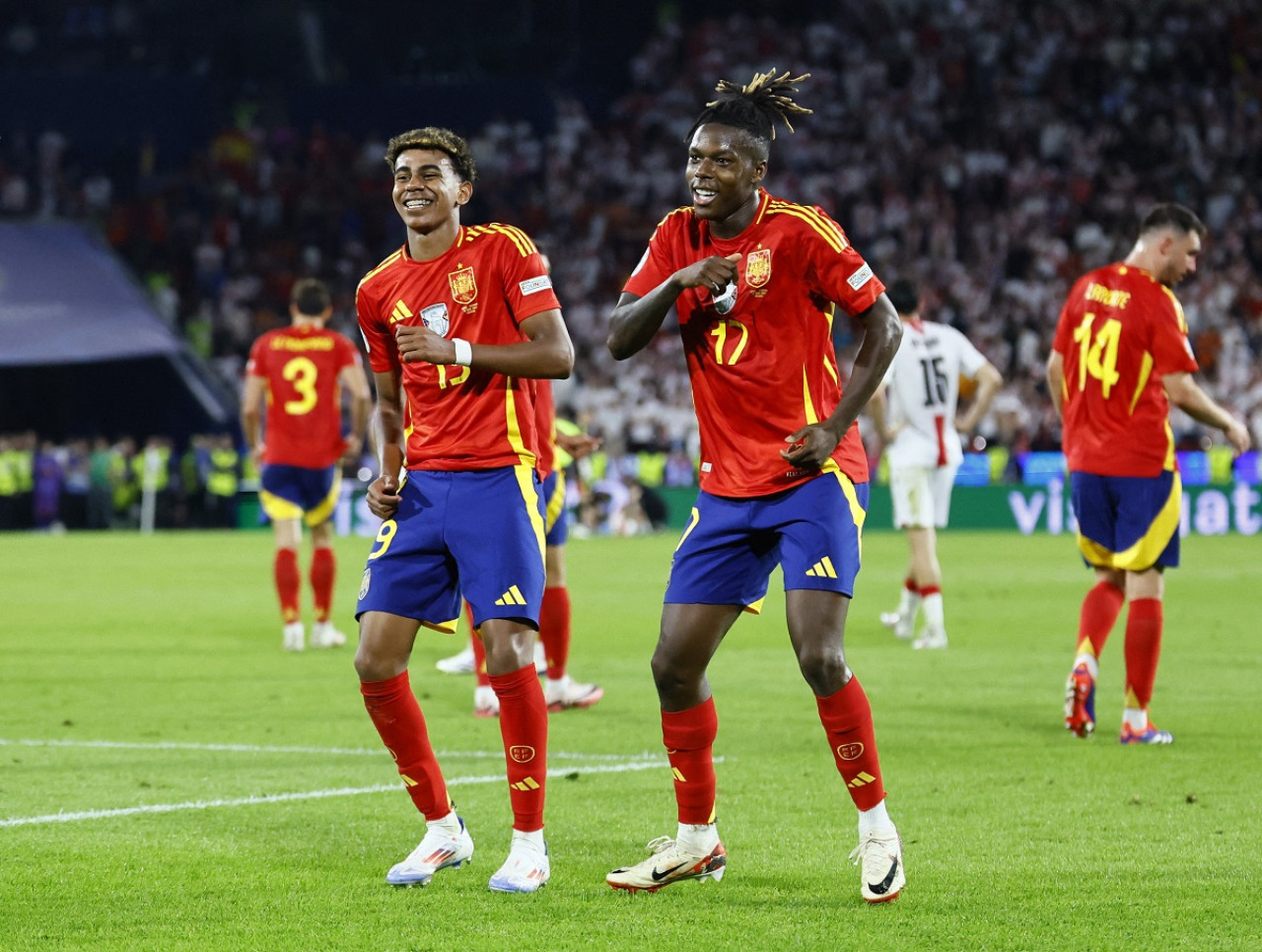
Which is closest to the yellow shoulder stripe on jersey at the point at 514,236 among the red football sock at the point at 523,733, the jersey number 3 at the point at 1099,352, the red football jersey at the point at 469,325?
the red football jersey at the point at 469,325

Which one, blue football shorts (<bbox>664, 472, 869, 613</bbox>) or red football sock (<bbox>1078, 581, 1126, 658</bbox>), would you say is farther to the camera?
red football sock (<bbox>1078, 581, 1126, 658</bbox>)

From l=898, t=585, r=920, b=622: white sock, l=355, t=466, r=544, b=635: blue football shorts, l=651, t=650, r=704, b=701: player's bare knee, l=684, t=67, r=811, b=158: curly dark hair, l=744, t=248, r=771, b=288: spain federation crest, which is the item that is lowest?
l=898, t=585, r=920, b=622: white sock

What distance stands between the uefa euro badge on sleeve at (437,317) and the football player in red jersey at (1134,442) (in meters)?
3.88

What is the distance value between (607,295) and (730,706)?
24488 mm

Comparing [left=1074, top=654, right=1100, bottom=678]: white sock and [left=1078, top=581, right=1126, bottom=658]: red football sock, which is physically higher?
[left=1078, top=581, right=1126, bottom=658]: red football sock

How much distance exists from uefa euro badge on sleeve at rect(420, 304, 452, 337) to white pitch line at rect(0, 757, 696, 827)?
2129mm

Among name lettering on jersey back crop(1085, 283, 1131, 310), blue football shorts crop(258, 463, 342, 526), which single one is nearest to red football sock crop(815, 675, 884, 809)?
name lettering on jersey back crop(1085, 283, 1131, 310)

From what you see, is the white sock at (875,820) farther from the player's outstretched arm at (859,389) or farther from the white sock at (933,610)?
the white sock at (933,610)

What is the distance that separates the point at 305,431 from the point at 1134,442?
6.44 meters

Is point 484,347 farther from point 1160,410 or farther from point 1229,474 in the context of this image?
point 1229,474

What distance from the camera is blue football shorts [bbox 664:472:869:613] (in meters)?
5.18

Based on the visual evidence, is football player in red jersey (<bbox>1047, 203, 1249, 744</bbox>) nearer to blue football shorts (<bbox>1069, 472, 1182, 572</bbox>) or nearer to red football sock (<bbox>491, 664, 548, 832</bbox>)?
blue football shorts (<bbox>1069, 472, 1182, 572</bbox>)

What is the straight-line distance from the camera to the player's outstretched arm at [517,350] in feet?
17.2

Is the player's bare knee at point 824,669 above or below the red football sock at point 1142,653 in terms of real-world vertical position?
above
